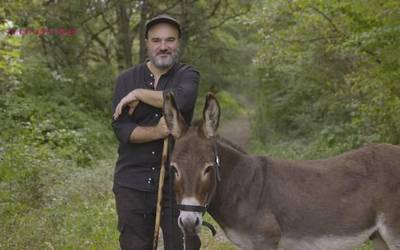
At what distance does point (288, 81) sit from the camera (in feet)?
73.6

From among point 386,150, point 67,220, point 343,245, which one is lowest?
point 67,220

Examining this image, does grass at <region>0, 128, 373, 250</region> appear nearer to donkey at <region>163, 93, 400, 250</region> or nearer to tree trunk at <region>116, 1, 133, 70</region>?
donkey at <region>163, 93, 400, 250</region>

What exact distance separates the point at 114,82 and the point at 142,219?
1490cm

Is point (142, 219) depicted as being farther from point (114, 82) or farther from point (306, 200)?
point (114, 82)

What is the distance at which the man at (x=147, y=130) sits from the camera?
4531mm

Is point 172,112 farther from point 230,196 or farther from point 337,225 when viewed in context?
point 337,225

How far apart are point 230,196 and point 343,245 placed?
97cm

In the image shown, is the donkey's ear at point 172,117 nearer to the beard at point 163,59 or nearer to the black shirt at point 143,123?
the black shirt at point 143,123

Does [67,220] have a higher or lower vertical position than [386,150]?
lower

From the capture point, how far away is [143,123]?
4.66 m

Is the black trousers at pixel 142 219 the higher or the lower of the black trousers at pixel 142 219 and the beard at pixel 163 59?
the lower

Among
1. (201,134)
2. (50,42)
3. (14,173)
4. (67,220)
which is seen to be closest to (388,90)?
(67,220)

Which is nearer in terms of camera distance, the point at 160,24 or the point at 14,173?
the point at 160,24

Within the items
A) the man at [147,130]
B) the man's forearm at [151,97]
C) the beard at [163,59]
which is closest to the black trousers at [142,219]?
the man at [147,130]
